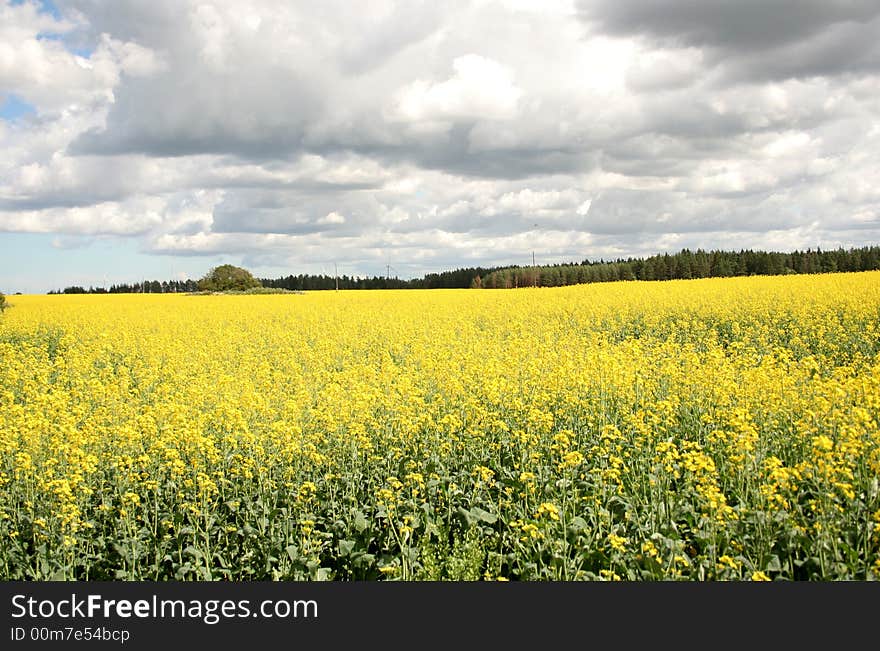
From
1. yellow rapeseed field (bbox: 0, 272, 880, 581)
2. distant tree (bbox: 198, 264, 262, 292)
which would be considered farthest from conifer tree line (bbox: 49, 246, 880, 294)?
yellow rapeseed field (bbox: 0, 272, 880, 581)

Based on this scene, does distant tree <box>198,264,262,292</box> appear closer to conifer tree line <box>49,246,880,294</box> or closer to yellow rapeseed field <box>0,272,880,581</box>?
conifer tree line <box>49,246,880,294</box>

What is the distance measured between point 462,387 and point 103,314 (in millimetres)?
28407

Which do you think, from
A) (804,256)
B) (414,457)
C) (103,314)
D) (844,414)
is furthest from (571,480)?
(804,256)

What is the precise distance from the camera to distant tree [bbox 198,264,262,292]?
236ft

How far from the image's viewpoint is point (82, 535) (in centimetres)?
707

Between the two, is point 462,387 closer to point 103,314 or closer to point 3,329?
point 3,329

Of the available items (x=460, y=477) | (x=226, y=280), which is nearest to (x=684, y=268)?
(x=226, y=280)

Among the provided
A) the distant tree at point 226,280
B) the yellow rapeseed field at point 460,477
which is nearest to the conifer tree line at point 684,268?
the distant tree at point 226,280

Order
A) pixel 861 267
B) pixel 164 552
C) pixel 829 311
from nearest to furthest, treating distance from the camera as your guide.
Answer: pixel 164 552 → pixel 829 311 → pixel 861 267

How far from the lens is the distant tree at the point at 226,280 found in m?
71.9

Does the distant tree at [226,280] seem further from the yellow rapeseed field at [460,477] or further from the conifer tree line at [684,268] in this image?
the yellow rapeseed field at [460,477]

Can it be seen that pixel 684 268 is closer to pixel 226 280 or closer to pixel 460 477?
pixel 226 280

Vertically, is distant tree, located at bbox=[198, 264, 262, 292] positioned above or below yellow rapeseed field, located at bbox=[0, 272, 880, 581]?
above

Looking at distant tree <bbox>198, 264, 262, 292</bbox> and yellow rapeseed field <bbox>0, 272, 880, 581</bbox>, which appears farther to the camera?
distant tree <bbox>198, 264, 262, 292</bbox>
